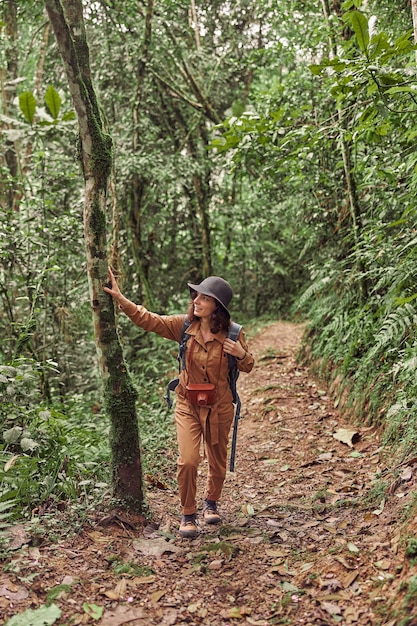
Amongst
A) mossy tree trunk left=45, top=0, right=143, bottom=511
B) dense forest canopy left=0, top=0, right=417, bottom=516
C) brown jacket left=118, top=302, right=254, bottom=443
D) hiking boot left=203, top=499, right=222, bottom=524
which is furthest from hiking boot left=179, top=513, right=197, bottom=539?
dense forest canopy left=0, top=0, right=417, bottom=516

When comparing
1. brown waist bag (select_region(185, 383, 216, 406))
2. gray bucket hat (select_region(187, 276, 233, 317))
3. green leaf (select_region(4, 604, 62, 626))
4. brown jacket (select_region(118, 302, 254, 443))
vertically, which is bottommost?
green leaf (select_region(4, 604, 62, 626))

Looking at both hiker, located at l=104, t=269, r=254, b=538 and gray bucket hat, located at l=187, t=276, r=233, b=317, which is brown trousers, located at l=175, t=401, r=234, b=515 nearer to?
hiker, located at l=104, t=269, r=254, b=538

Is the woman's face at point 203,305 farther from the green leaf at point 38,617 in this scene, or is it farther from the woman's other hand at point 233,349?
the green leaf at point 38,617

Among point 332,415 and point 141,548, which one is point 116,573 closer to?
point 141,548

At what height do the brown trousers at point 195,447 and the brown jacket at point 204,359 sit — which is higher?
the brown jacket at point 204,359

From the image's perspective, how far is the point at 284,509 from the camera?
5023 mm

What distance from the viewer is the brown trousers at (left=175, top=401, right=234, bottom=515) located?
179 inches

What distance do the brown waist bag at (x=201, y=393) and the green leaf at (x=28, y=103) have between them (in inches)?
146

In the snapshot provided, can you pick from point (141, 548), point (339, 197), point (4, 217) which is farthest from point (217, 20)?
point (141, 548)

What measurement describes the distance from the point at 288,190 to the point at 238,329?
255 inches

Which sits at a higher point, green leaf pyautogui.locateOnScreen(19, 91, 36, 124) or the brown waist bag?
green leaf pyautogui.locateOnScreen(19, 91, 36, 124)

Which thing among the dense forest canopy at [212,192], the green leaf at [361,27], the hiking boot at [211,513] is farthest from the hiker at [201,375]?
the green leaf at [361,27]

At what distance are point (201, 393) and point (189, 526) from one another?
1.10m

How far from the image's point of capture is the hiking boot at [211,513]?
4840mm
